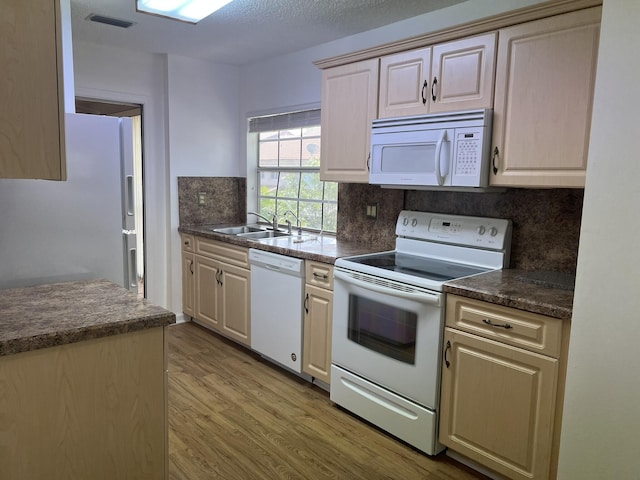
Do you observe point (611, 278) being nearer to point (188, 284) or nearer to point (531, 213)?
point (531, 213)

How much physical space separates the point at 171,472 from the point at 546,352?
1.76m

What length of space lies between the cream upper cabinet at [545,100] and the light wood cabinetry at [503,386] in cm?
68

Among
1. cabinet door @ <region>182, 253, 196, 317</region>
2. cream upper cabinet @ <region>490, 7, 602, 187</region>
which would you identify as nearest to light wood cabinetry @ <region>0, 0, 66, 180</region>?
cream upper cabinet @ <region>490, 7, 602, 187</region>

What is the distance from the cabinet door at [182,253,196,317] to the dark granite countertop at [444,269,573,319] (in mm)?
2637

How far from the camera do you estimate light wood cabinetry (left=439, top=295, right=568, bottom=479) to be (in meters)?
1.91

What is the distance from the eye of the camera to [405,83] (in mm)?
2678

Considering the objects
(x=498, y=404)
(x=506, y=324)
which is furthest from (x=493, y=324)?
(x=498, y=404)

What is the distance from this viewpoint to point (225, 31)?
11.1 ft

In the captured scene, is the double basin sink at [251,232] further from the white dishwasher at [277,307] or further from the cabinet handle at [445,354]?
the cabinet handle at [445,354]

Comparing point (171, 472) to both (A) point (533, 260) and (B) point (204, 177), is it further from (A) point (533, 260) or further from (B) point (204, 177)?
(B) point (204, 177)

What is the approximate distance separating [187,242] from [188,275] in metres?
0.30

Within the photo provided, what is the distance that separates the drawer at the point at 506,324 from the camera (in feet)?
6.18

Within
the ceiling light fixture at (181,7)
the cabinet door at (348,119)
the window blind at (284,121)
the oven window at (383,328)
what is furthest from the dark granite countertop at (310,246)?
the ceiling light fixture at (181,7)

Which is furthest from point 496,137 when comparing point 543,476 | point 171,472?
point 171,472
